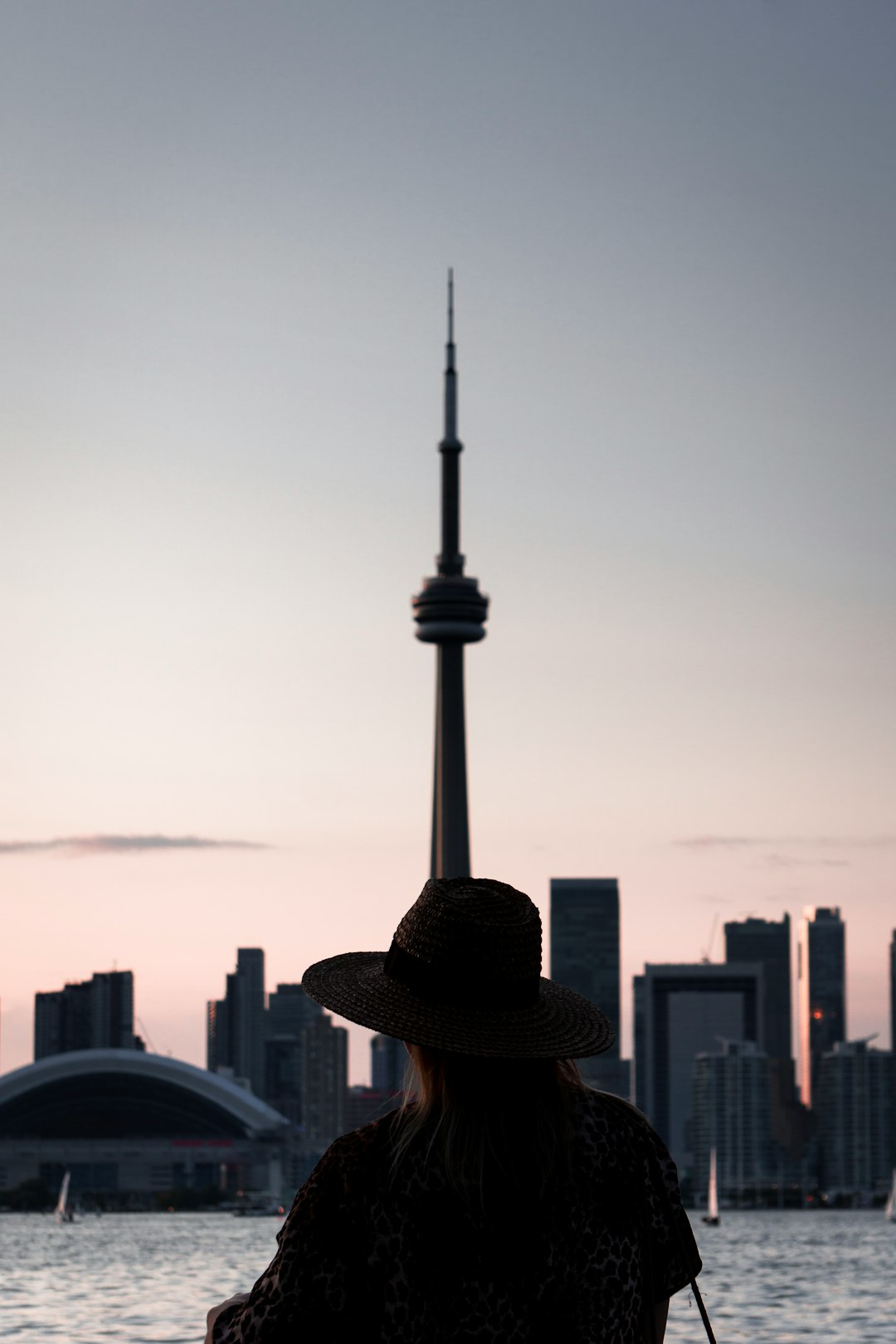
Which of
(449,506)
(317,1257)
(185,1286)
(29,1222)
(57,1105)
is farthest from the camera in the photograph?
(57,1105)

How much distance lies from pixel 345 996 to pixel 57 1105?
190512 millimetres

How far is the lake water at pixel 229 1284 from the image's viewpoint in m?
48.6

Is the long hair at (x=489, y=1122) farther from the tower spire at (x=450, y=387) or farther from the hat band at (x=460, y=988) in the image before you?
the tower spire at (x=450, y=387)

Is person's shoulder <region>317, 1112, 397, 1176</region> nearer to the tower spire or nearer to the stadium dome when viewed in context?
the tower spire

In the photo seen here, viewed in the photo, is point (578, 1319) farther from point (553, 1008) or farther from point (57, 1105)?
point (57, 1105)

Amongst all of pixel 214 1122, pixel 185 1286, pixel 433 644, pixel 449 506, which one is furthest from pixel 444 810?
pixel 185 1286

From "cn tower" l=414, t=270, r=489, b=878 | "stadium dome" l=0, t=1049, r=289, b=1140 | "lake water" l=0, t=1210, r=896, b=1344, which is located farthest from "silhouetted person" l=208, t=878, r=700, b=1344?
"stadium dome" l=0, t=1049, r=289, b=1140

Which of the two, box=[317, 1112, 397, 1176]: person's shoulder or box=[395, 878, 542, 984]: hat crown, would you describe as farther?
box=[395, 878, 542, 984]: hat crown

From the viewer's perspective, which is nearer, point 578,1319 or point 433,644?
point 578,1319

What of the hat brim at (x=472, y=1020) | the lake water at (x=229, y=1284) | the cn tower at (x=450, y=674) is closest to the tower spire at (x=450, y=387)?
the cn tower at (x=450, y=674)

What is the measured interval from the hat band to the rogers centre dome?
186 metres

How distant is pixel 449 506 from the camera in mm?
154500

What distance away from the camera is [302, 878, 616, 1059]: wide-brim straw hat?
354 cm

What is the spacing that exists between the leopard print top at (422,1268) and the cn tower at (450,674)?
5052 inches
